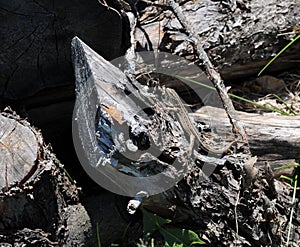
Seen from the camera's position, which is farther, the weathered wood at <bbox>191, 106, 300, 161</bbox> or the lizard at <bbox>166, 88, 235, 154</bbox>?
the weathered wood at <bbox>191, 106, 300, 161</bbox>

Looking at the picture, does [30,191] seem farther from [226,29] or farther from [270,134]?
[226,29]

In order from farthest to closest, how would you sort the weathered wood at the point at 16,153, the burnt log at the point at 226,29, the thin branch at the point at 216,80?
1. the burnt log at the point at 226,29
2. the thin branch at the point at 216,80
3. the weathered wood at the point at 16,153

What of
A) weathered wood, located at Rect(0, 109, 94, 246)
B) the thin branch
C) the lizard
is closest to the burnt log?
the thin branch

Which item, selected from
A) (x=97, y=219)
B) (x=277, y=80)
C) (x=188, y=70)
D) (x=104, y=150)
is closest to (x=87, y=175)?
(x=97, y=219)

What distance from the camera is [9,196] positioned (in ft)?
5.91

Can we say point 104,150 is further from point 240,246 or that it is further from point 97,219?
point 240,246

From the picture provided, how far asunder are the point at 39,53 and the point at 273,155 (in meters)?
0.99

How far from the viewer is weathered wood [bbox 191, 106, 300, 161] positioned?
2248 millimetres

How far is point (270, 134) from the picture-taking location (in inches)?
88.7

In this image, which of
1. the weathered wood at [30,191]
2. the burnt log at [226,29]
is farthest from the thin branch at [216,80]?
the weathered wood at [30,191]

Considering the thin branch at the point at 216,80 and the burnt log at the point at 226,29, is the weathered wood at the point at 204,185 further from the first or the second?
the burnt log at the point at 226,29

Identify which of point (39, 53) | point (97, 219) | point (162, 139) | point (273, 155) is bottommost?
point (97, 219)

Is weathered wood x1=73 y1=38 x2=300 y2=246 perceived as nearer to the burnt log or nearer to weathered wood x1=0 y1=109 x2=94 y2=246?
weathered wood x1=0 y1=109 x2=94 y2=246

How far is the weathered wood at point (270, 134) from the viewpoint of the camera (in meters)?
2.25
